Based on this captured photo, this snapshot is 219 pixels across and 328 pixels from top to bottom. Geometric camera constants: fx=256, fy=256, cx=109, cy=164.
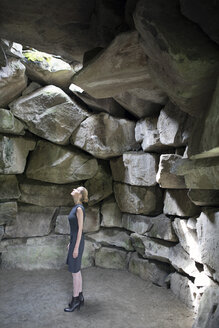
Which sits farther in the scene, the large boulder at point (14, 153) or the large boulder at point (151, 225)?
the large boulder at point (14, 153)

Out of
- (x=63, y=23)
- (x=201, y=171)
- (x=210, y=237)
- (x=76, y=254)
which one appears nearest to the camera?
(x=201, y=171)

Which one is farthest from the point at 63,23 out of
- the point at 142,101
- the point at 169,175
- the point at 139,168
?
the point at 139,168

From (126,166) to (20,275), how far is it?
270 cm

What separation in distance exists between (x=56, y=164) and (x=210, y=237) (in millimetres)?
2978

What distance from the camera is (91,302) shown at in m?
3.73

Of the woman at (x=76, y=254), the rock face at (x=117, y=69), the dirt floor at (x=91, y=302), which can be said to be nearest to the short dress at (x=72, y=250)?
the woman at (x=76, y=254)

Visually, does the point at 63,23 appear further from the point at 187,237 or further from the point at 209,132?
the point at 187,237

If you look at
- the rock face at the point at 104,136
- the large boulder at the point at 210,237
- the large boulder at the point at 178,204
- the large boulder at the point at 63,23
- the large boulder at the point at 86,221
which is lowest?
the large boulder at the point at 86,221

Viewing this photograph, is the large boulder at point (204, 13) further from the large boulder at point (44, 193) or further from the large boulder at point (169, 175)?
the large boulder at point (44, 193)

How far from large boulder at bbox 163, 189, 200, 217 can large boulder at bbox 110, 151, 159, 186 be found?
1.24 feet

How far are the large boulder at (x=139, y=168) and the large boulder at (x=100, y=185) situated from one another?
0.47 meters

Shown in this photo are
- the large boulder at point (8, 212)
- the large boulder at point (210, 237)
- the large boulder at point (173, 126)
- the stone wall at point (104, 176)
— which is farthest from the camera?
the large boulder at point (8, 212)

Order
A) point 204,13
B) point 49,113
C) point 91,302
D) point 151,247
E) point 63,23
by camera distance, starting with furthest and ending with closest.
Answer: point 49,113, point 151,247, point 91,302, point 63,23, point 204,13

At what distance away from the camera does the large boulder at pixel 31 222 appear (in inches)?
193
